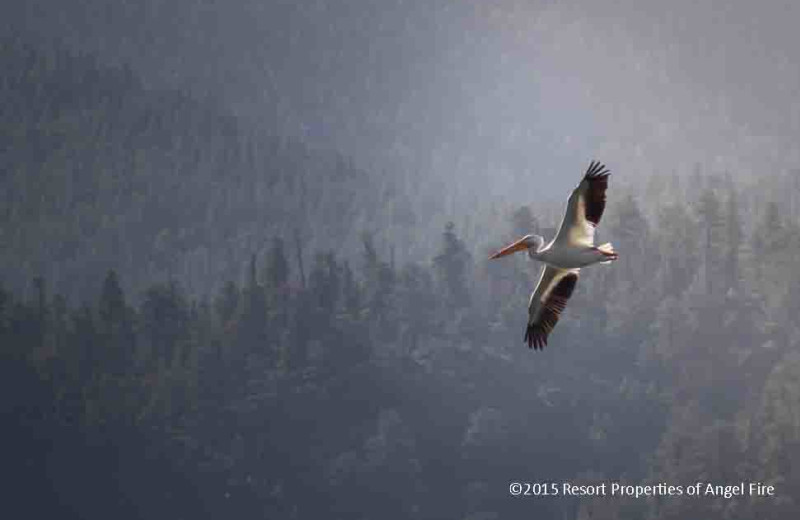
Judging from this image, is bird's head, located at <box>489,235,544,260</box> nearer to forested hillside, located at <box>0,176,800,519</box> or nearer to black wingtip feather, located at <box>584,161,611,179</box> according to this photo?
black wingtip feather, located at <box>584,161,611,179</box>

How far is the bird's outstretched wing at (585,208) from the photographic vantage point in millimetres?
28453

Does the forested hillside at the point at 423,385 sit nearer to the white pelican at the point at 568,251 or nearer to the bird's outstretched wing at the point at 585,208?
the white pelican at the point at 568,251

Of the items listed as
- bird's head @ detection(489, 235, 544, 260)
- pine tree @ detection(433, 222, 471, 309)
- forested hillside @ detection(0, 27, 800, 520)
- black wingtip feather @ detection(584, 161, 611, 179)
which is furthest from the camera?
pine tree @ detection(433, 222, 471, 309)

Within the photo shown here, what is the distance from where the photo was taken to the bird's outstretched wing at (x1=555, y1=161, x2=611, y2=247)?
28.5 m

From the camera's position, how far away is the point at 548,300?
31531mm

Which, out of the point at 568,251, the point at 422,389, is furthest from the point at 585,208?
the point at 422,389

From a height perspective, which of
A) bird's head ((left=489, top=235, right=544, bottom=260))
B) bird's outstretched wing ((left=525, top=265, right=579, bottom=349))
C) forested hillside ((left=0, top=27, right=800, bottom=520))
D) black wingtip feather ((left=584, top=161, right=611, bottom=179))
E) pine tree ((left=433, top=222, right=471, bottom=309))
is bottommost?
bird's outstretched wing ((left=525, top=265, right=579, bottom=349))

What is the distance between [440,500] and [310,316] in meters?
30.4

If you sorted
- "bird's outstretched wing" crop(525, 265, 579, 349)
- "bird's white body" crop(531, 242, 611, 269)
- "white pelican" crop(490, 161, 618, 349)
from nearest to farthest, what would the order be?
"white pelican" crop(490, 161, 618, 349), "bird's white body" crop(531, 242, 611, 269), "bird's outstretched wing" crop(525, 265, 579, 349)

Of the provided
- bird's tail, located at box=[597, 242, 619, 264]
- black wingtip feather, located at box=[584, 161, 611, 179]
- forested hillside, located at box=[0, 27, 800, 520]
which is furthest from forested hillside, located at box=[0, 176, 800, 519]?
black wingtip feather, located at box=[584, 161, 611, 179]

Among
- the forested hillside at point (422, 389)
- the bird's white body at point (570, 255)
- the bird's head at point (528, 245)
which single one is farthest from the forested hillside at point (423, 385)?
the bird's white body at point (570, 255)

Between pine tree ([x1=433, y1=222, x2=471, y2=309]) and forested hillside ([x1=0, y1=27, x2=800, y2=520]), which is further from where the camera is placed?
pine tree ([x1=433, y1=222, x2=471, y2=309])

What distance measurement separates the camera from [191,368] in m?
134

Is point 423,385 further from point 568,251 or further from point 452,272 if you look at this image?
point 568,251
